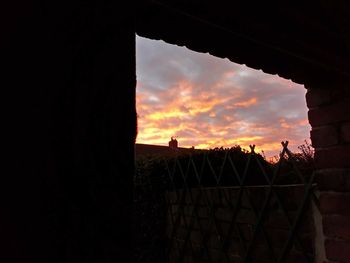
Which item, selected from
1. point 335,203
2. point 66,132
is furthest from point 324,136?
point 66,132

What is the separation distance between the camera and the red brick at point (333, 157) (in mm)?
1777

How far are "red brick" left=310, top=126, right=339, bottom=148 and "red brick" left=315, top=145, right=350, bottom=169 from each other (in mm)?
36

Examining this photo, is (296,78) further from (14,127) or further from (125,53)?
(14,127)

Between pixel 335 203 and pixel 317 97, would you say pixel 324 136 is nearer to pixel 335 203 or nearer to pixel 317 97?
pixel 317 97

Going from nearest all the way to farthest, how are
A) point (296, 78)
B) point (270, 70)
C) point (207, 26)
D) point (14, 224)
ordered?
point (14, 224) < point (207, 26) < point (270, 70) < point (296, 78)

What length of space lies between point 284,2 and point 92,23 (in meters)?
0.92

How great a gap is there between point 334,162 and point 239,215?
6.09 feet

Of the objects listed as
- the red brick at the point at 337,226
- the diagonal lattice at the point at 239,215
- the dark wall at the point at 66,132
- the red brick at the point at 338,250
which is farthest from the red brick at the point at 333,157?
the dark wall at the point at 66,132

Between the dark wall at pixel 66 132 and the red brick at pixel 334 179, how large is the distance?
156cm

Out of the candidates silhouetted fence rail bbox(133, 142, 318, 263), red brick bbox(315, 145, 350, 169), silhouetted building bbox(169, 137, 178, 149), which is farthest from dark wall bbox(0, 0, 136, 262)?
silhouetted building bbox(169, 137, 178, 149)

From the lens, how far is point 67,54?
521 millimetres

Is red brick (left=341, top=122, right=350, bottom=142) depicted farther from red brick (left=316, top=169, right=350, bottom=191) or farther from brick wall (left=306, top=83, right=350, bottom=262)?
red brick (left=316, top=169, right=350, bottom=191)

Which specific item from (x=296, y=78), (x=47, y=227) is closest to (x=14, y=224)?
(x=47, y=227)

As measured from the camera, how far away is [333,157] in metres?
1.84
